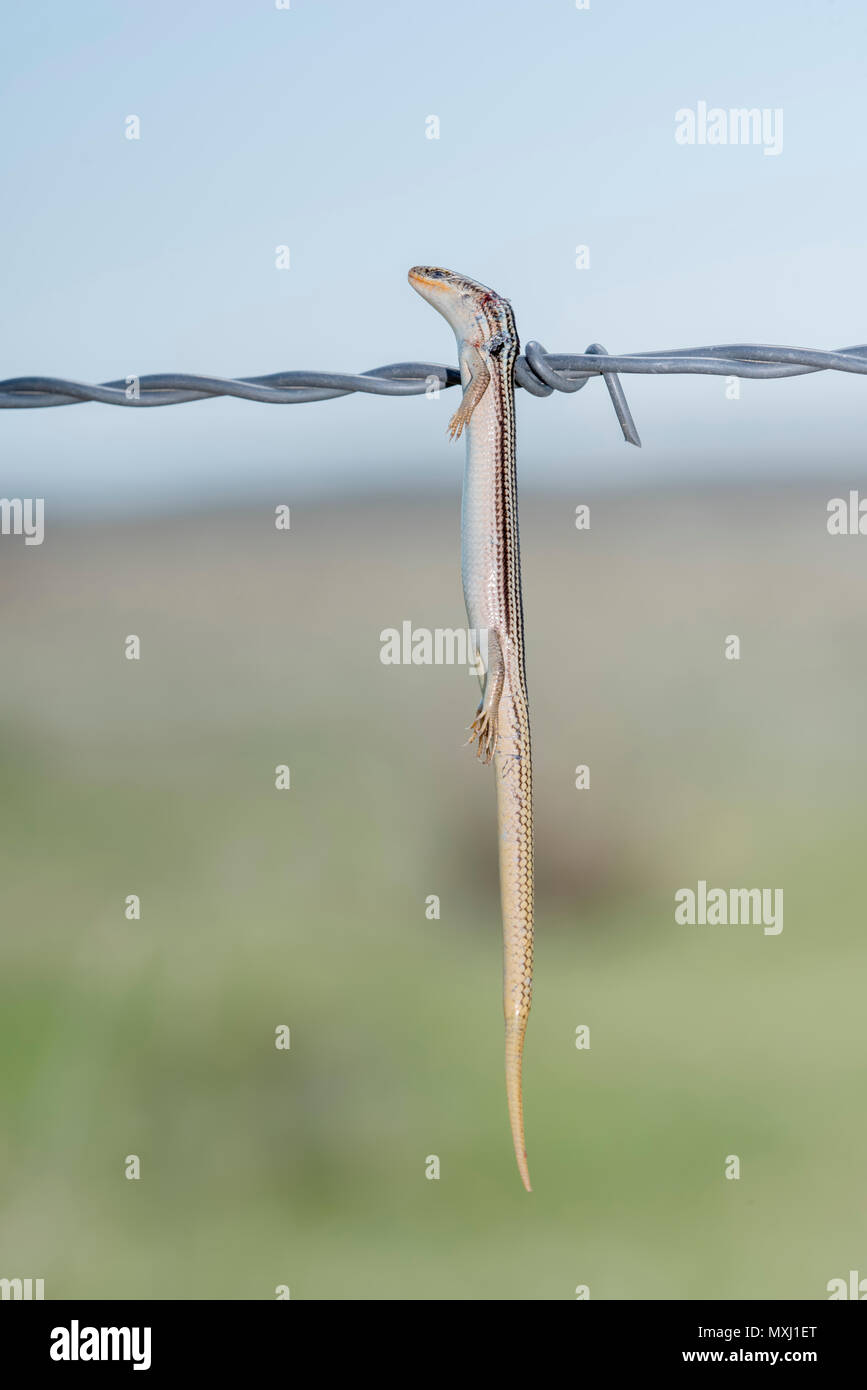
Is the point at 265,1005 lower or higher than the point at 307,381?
lower

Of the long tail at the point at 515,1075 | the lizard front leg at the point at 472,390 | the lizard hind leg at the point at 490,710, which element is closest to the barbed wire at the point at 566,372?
the lizard front leg at the point at 472,390

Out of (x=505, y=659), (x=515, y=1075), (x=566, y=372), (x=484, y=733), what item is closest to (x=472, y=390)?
(x=566, y=372)

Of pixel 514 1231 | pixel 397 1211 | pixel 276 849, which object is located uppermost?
pixel 276 849

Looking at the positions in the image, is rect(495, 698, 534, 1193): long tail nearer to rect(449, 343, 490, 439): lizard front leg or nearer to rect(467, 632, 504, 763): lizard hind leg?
rect(467, 632, 504, 763): lizard hind leg

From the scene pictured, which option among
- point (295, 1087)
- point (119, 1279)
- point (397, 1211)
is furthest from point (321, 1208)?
point (119, 1279)

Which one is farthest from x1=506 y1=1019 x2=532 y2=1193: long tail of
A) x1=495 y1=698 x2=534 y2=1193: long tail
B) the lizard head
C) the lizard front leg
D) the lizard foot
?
the lizard head

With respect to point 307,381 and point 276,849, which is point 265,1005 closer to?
point 276,849
